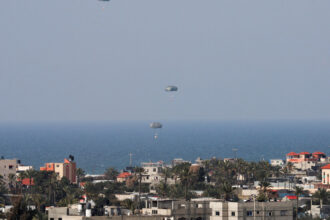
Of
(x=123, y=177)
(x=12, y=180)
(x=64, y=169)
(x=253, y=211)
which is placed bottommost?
(x=253, y=211)

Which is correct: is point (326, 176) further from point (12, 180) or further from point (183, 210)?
point (183, 210)

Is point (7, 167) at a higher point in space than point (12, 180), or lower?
higher

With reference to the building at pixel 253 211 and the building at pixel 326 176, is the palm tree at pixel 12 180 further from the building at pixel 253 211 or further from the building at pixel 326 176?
the building at pixel 253 211

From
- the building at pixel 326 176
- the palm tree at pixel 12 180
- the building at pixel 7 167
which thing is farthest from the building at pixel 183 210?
the building at pixel 326 176

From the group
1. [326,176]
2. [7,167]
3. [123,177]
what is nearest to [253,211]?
[326,176]

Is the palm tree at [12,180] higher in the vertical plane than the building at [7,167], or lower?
lower

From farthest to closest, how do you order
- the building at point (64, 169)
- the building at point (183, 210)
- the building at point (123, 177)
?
the building at point (123, 177), the building at point (64, 169), the building at point (183, 210)

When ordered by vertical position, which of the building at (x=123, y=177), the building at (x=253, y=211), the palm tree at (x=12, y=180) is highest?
the building at (x=123, y=177)

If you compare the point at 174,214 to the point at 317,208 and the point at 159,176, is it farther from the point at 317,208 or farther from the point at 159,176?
the point at 159,176

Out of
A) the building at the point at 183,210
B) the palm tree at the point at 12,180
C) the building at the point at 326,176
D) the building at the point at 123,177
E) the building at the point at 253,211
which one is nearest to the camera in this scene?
the building at the point at 253,211
